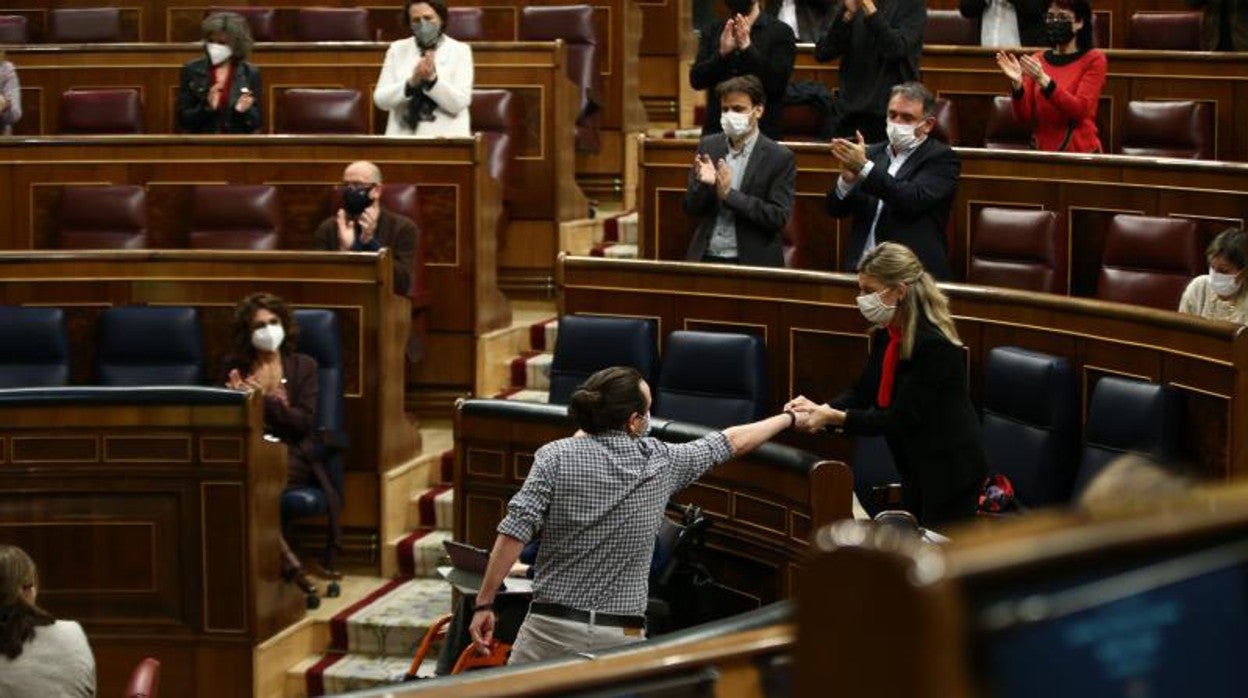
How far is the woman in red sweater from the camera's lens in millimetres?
5004

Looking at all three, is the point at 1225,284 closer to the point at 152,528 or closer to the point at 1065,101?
the point at 1065,101

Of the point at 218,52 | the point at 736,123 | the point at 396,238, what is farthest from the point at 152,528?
the point at 218,52

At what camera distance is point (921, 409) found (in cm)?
320

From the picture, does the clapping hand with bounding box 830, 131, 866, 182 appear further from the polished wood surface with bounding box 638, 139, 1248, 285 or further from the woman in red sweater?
the woman in red sweater

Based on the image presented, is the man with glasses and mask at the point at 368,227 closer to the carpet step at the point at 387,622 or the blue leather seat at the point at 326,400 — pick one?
the blue leather seat at the point at 326,400

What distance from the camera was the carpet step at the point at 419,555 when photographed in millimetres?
4730

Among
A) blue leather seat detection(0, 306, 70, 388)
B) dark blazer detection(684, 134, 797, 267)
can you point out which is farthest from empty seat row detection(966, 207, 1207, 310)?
blue leather seat detection(0, 306, 70, 388)

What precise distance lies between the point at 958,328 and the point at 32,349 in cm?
221

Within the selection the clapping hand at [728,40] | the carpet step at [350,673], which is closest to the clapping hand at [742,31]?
the clapping hand at [728,40]

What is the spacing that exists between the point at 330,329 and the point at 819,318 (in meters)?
1.21

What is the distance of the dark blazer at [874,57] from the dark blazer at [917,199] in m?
0.78

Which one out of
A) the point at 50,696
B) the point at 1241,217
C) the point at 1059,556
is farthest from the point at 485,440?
the point at 1059,556

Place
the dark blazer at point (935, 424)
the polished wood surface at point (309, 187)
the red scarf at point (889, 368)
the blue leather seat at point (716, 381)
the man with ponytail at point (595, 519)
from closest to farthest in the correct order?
the man with ponytail at point (595, 519), the dark blazer at point (935, 424), the red scarf at point (889, 368), the blue leather seat at point (716, 381), the polished wood surface at point (309, 187)

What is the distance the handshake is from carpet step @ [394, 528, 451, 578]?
1.58m
